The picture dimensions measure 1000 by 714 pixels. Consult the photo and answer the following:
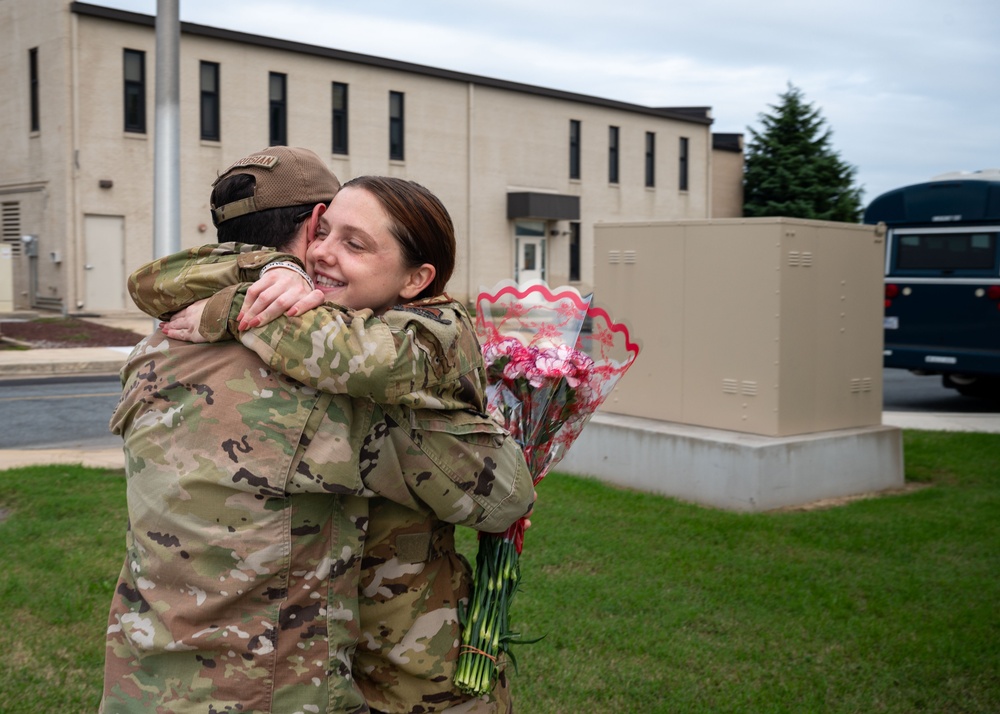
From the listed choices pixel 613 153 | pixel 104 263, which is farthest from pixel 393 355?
pixel 613 153

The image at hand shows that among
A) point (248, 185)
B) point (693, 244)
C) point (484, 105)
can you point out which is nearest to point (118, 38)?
point (484, 105)

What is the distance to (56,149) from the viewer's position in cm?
2695

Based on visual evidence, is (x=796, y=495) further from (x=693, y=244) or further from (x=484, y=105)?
(x=484, y=105)

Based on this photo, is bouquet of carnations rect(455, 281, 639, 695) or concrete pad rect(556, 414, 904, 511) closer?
bouquet of carnations rect(455, 281, 639, 695)

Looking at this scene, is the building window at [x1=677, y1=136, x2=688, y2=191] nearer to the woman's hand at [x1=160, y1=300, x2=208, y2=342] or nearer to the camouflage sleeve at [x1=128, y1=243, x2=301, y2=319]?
the camouflage sleeve at [x1=128, y1=243, x2=301, y2=319]

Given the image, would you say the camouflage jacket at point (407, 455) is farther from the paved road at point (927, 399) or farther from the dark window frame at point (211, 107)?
the dark window frame at point (211, 107)

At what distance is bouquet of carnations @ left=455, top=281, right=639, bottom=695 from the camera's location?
240 centimetres

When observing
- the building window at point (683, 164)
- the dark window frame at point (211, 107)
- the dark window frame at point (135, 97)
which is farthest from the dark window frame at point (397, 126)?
the building window at point (683, 164)

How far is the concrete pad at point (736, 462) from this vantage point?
23.5ft

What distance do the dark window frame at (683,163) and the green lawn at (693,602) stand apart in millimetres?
36672

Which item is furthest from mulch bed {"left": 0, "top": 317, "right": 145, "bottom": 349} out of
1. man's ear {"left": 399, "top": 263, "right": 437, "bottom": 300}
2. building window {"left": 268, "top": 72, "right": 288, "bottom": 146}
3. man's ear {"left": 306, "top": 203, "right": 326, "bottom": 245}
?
man's ear {"left": 399, "top": 263, "right": 437, "bottom": 300}

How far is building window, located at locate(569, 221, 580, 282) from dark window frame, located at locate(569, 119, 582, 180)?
73.0 inches

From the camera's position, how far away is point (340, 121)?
32.3 meters

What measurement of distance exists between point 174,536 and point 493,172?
34.7 m
